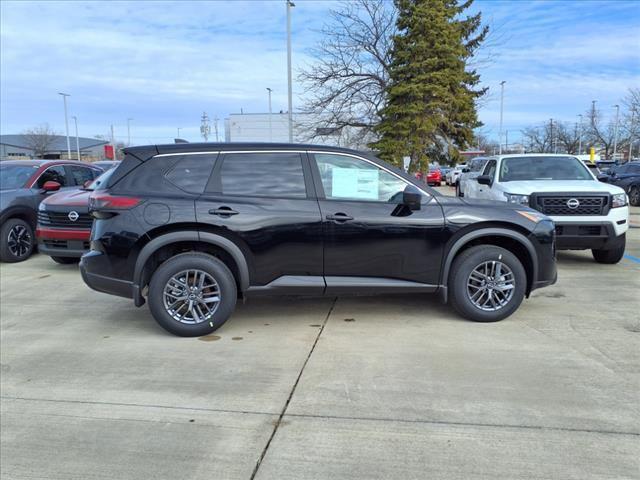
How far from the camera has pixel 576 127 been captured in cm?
6938

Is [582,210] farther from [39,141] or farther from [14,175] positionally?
[39,141]

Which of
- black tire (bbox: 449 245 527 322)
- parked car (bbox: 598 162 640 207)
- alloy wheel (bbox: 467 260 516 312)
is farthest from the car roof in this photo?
parked car (bbox: 598 162 640 207)

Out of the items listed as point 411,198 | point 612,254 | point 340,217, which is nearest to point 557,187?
point 612,254

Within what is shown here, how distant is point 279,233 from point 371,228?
88 centimetres

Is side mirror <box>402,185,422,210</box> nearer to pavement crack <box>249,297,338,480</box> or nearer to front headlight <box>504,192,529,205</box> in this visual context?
pavement crack <box>249,297,338,480</box>

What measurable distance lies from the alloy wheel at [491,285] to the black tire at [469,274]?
2cm

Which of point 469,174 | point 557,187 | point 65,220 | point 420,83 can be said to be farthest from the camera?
point 420,83

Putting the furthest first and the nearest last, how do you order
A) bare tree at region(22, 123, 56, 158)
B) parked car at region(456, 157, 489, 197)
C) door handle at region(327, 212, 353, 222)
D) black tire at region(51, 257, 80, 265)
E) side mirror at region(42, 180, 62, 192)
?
1. bare tree at region(22, 123, 56, 158)
2. parked car at region(456, 157, 489, 197)
3. side mirror at region(42, 180, 62, 192)
4. black tire at region(51, 257, 80, 265)
5. door handle at region(327, 212, 353, 222)

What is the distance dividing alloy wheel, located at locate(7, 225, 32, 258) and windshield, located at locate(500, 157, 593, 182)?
330 inches

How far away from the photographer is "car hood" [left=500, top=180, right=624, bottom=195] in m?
7.34

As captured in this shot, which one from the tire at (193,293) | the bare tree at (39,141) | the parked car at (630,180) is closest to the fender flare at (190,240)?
the tire at (193,293)

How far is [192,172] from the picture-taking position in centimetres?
484

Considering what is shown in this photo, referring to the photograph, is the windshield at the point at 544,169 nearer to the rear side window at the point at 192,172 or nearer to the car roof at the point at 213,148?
the car roof at the point at 213,148

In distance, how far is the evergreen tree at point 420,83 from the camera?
59.7 feet
